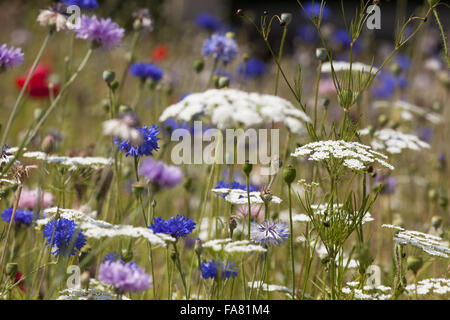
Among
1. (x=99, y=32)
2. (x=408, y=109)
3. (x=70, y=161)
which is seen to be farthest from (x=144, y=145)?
(x=408, y=109)

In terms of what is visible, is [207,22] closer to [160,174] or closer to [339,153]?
[160,174]

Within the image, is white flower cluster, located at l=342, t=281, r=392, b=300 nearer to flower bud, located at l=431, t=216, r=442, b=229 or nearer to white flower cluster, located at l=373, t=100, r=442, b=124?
flower bud, located at l=431, t=216, r=442, b=229

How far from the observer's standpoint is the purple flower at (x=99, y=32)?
1323 mm

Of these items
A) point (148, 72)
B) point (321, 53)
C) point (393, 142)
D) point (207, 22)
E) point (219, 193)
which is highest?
point (207, 22)

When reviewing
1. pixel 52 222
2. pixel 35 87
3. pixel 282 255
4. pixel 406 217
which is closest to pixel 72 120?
pixel 35 87

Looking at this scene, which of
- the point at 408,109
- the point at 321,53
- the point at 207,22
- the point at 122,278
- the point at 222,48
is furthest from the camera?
the point at 207,22

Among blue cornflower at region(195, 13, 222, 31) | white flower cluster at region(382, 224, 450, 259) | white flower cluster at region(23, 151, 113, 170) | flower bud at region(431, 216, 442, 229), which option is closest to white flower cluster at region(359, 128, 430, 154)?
flower bud at region(431, 216, 442, 229)

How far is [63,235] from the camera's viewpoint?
103cm

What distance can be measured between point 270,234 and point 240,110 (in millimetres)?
328

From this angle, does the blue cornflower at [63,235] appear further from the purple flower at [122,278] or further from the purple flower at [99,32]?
the purple flower at [99,32]

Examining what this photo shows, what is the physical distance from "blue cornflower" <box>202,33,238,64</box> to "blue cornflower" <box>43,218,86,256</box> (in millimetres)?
933

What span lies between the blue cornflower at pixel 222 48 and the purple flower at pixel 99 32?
0.52 m

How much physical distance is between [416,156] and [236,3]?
6170 millimetres
